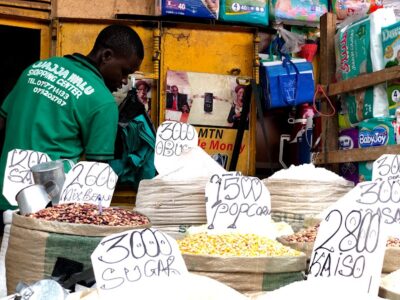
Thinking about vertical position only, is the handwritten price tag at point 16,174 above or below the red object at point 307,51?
below

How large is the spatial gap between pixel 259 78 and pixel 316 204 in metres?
1.94

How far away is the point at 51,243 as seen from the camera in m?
1.56

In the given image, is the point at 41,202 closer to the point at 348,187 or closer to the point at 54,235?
the point at 54,235

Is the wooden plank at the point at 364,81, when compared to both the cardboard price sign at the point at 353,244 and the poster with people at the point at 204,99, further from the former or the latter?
the cardboard price sign at the point at 353,244

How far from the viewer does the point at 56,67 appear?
2621mm

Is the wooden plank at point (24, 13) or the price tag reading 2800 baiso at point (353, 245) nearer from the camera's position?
the price tag reading 2800 baiso at point (353, 245)

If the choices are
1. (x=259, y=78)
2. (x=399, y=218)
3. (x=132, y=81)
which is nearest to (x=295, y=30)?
(x=259, y=78)

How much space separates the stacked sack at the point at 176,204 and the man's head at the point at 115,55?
2.71ft

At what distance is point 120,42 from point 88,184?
107 cm

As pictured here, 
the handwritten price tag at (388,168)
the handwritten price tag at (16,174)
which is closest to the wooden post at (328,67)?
→ the handwritten price tag at (388,168)

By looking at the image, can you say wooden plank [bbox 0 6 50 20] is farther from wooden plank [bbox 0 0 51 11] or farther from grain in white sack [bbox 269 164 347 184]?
grain in white sack [bbox 269 164 347 184]

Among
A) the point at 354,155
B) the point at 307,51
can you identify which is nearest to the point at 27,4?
the point at 307,51

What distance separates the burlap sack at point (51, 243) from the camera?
5.09ft

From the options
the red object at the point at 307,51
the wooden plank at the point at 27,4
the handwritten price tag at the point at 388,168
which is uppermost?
the wooden plank at the point at 27,4
